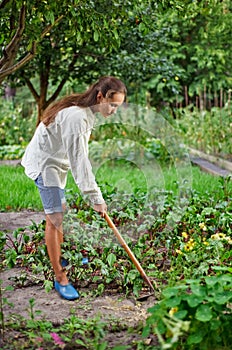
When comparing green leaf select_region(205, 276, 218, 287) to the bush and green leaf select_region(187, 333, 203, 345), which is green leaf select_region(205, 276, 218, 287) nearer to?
Result: green leaf select_region(187, 333, 203, 345)

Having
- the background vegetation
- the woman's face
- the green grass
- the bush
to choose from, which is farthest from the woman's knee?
the bush

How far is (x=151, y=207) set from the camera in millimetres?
4422

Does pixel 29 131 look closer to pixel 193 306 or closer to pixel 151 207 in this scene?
pixel 151 207

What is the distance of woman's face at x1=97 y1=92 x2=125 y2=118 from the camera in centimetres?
340

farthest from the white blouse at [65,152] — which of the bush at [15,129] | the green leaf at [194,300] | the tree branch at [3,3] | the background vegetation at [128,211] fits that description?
the bush at [15,129]

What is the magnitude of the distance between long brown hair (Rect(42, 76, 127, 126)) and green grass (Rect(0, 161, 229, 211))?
2.98 ft

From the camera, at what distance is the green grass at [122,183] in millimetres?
4496

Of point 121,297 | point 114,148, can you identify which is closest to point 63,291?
point 121,297

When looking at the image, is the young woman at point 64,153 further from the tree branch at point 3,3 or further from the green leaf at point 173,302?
the green leaf at point 173,302

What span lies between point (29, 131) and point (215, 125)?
411 cm

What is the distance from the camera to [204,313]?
243 cm

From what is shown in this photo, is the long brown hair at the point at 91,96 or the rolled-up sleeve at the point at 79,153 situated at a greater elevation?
the long brown hair at the point at 91,96

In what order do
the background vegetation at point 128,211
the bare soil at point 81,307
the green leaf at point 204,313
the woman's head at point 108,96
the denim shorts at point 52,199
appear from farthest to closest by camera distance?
the denim shorts at point 52,199 < the woman's head at point 108,96 < the bare soil at point 81,307 < the background vegetation at point 128,211 < the green leaf at point 204,313

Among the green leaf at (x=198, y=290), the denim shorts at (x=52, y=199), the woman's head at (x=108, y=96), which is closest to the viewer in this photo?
the green leaf at (x=198, y=290)
